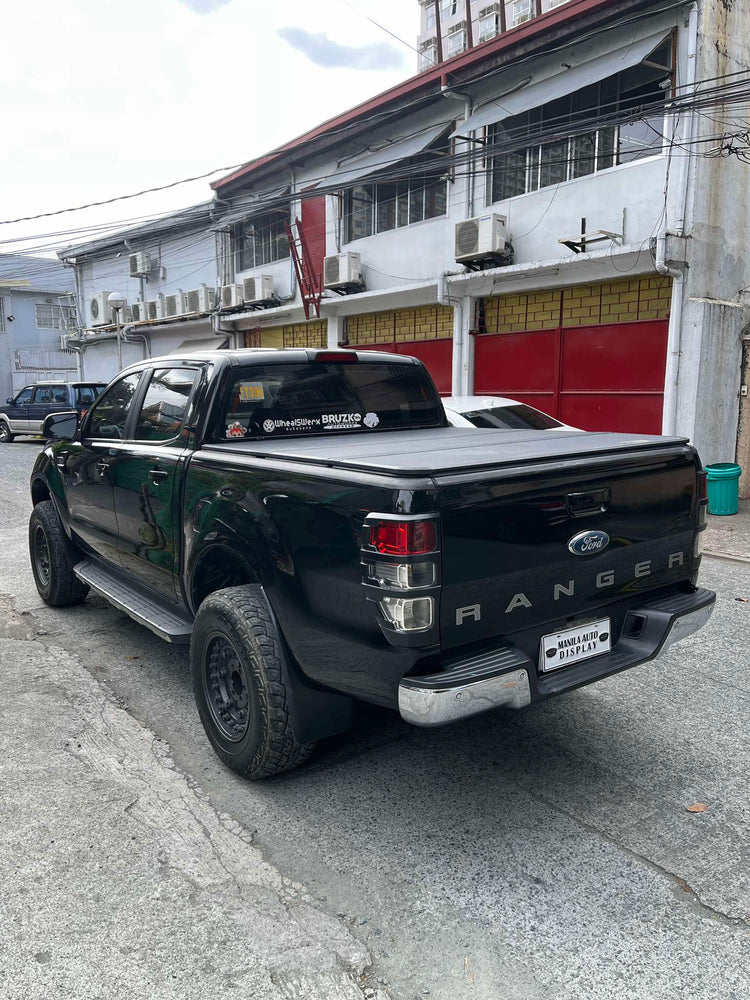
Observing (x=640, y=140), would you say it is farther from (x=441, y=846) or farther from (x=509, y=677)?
(x=441, y=846)

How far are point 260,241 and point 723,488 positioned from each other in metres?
14.9

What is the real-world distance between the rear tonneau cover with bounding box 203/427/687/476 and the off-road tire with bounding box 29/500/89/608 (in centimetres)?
239

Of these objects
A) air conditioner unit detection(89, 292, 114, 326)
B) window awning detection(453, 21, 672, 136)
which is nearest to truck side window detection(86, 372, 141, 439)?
window awning detection(453, 21, 672, 136)

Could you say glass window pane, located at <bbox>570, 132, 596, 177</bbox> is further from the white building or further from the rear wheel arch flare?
the white building

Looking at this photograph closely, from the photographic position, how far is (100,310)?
27328 millimetres

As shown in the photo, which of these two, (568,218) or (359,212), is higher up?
(359,212)

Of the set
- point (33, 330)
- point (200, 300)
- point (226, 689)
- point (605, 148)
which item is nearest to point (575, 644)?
point (226, 689)

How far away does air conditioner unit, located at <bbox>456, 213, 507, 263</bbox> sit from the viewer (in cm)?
1308

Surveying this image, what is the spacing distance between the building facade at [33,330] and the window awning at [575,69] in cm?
2753

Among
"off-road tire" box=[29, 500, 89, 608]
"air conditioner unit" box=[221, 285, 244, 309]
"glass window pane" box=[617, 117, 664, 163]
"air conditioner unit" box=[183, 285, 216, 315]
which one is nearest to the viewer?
"off-road tire" box=[29, 500, 89, 608]

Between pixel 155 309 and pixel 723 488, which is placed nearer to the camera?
pixel 723 488

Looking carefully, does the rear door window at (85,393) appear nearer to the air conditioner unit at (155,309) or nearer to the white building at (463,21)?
the air conditioner unit at (155,309)

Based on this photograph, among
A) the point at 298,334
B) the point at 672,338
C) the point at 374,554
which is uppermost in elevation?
the point at 298,334

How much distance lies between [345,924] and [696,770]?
1.82 m
